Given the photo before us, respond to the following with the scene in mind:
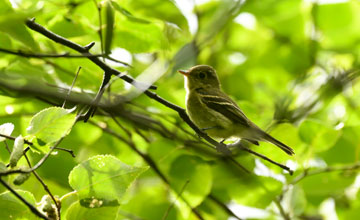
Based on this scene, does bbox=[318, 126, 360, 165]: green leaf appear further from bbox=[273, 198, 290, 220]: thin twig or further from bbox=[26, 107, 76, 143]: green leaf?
bbox=[26, 107, 76, 143]: green leaf

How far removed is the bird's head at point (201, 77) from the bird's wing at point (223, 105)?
17 cm

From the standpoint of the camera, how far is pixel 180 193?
3027mm

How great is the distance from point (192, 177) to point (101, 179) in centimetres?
104

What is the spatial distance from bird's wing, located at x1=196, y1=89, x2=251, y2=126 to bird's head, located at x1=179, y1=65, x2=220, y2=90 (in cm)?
17

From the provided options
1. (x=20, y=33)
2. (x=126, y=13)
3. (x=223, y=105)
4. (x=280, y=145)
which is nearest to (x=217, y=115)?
(x=223, y=105)

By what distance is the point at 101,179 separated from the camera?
213cm

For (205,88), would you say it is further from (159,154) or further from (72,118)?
(72,118)

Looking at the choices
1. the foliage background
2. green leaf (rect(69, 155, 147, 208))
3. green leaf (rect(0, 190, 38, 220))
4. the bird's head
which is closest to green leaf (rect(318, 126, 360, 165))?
the foliage background

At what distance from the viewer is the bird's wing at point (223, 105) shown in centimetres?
385

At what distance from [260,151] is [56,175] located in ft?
4.17

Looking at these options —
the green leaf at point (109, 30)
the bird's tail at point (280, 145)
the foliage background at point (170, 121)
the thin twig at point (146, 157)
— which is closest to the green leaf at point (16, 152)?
the foliage background at point (170, 121)

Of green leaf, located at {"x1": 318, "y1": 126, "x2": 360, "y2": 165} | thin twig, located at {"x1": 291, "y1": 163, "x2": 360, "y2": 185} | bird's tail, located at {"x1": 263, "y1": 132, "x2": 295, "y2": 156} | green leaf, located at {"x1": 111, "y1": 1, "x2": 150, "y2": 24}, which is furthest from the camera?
green leaf, located at {"x1": 318, "y1": 126, "x2": 360, "y2": 165}

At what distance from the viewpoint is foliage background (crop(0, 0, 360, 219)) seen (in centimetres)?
246

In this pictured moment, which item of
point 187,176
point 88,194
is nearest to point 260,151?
point 187,176
